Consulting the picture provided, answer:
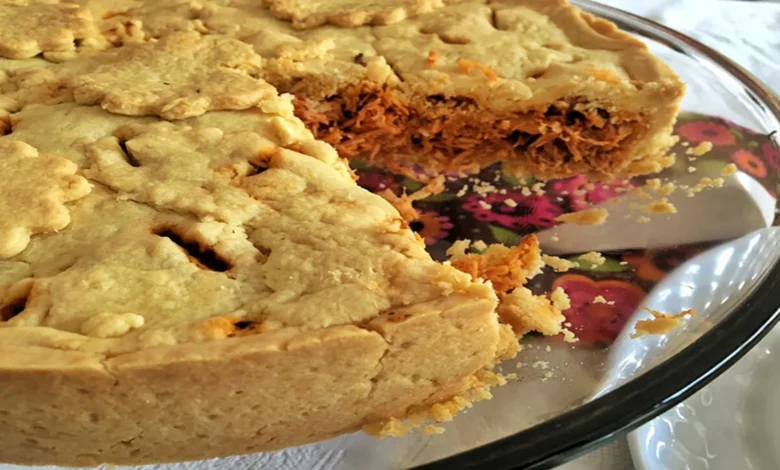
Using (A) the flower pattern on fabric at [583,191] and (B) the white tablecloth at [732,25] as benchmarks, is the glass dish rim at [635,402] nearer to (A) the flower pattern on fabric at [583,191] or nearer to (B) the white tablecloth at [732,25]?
(A) the flower pattern on fabric at [583,191]

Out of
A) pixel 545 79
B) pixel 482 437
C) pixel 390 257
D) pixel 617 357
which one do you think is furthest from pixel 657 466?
pixel 545 79

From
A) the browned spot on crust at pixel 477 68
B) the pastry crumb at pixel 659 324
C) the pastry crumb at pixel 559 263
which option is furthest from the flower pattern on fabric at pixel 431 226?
the pastry crumb at pixel 659 324

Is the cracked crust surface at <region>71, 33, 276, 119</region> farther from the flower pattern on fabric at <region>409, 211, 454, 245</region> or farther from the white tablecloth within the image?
the white tablecloth

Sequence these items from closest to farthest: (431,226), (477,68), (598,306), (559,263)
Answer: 1. (598,306)
2. (559,263)
3. (431,226)
4. (477,68)

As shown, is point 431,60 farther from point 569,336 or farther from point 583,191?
point 569,336

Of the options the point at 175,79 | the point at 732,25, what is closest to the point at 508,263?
the point at 175,79

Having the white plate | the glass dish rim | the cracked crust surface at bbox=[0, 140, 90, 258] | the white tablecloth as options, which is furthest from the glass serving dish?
the white tablecloth

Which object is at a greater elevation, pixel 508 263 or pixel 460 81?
pixel 460 81
